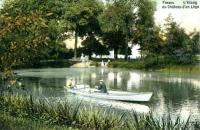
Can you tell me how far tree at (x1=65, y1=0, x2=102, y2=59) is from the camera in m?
88.1

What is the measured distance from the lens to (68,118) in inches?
727

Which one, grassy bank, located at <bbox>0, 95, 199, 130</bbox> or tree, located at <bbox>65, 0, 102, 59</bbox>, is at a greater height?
tree, located at <bbox>65, 0, 102, 59</bbox>

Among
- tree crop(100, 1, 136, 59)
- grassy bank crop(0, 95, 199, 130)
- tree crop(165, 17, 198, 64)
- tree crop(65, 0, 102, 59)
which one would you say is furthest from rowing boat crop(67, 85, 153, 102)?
tree crop(65, 0, 102, 59)

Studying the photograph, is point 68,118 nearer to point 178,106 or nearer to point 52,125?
point 52,125

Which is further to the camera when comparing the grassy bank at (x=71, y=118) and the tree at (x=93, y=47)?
the tree at (x=93, y=47)

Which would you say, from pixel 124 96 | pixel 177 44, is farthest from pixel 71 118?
pixel 177 44

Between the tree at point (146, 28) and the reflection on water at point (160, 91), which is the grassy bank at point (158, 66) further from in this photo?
the reflection on water at point (160, 91)

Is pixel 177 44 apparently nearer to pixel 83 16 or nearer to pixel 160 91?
pixel 83 16

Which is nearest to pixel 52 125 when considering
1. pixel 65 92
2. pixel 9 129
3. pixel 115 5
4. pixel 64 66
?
pixel 9 129

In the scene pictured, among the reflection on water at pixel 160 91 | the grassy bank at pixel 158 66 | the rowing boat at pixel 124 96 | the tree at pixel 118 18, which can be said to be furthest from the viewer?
the tree at pixel 118 18

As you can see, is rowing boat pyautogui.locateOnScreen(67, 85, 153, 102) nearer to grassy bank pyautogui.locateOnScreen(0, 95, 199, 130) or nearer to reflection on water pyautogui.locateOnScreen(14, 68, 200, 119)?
reflection on water pyautogui.locateOnScreen(14, 68, 200, 119)

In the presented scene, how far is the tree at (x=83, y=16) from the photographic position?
88.1 metres

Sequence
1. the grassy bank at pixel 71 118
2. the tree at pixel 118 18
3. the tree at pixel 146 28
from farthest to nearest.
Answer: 1. the tree at pixel 118 18
2. the tree at pixel 146 28
3. the grassy bank at pixel 71 118

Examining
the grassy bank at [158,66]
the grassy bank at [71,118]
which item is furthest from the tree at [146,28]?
the grassy bank at [71,118]
